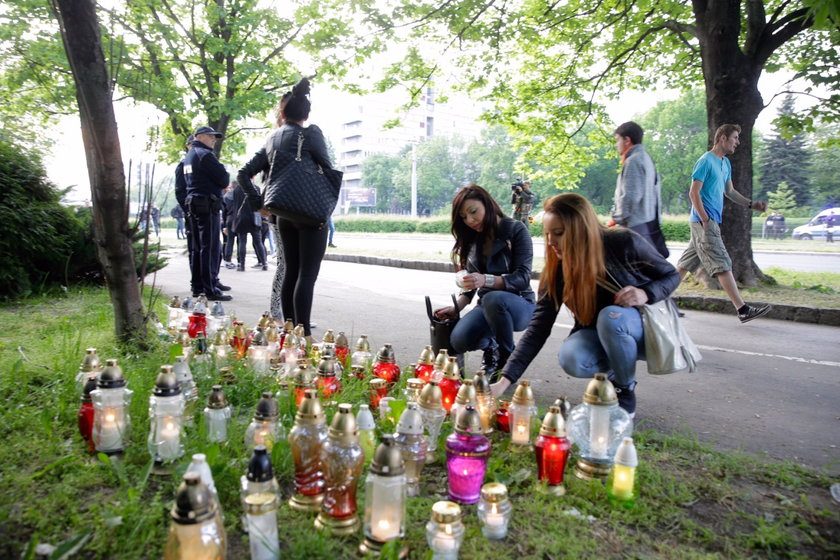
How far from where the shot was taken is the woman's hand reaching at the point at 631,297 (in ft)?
8.99

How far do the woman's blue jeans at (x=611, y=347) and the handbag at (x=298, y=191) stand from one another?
6.54 ft

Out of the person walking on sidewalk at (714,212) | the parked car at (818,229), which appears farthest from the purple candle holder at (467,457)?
the parked car at (818,229)

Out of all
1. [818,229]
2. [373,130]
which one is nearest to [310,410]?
[818,229]

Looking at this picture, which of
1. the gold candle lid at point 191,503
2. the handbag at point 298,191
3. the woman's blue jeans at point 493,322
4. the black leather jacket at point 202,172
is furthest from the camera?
the black leather jacket at point 202,172

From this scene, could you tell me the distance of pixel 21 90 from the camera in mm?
12086

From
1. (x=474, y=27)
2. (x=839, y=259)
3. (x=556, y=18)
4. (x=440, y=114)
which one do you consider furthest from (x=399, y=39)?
(x=440, y=114)

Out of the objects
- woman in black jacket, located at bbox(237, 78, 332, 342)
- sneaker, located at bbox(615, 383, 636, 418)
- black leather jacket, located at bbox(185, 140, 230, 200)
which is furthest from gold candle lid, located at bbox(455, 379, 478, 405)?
black leather jacket, located at bbox(185, 140, 230, 200)

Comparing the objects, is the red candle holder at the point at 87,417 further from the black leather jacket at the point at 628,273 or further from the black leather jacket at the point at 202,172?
the black leather jacket at the point at 202,172

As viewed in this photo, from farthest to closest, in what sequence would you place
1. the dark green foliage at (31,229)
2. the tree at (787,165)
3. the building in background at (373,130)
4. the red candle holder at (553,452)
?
the building in background at (373,130) → the tree at (787,165) → the dark green foliage at (31,229) → the red candle holder at (553,452)

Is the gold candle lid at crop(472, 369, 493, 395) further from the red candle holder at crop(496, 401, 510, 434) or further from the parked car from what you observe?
the parked car

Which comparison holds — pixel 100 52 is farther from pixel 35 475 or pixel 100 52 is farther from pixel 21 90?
pixel 21 90

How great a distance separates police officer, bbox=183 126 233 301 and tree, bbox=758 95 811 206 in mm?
50897

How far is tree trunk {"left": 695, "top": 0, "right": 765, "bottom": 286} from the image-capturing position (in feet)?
25.5

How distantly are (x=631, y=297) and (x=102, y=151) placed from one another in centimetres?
326
